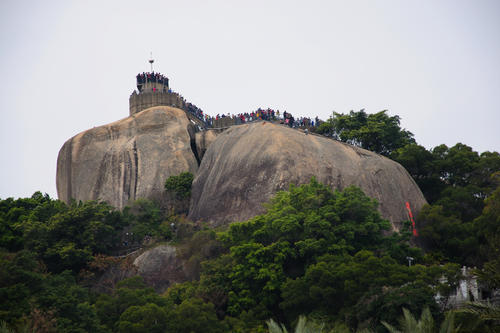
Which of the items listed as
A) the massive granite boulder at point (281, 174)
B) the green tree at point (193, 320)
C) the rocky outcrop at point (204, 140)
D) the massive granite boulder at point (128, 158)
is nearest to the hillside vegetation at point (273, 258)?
the green tree at point (193, 320)

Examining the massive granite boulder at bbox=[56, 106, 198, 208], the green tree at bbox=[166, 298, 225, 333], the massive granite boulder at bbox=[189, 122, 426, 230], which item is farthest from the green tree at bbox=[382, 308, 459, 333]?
the massive granite boulder at bbox=[56, 106, 198, 208]

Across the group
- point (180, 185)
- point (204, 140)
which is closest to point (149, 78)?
point (204, 140)

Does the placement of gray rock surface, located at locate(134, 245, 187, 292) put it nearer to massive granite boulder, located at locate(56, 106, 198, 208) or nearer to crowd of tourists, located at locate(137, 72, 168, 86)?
massive granite boulder, located at locate(56, 106, 198, 208)

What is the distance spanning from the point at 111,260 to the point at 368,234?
557 inches

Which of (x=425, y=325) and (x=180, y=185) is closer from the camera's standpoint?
(x=425, y=325)

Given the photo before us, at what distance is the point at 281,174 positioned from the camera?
130ft

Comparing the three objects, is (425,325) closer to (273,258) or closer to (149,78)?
(273,258)

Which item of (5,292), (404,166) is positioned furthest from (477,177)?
(5,292)

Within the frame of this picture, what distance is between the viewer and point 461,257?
37.1m

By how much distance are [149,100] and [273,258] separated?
23.3 meters

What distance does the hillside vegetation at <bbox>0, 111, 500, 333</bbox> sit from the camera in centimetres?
2677

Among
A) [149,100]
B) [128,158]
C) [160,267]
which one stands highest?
[149,100]

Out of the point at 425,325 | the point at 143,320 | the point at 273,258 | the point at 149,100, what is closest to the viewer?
the point at 425,325

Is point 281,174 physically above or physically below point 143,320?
above
